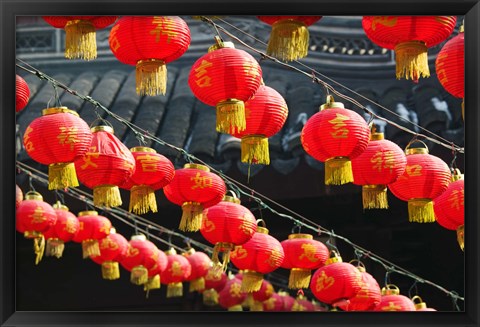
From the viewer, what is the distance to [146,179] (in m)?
6.01

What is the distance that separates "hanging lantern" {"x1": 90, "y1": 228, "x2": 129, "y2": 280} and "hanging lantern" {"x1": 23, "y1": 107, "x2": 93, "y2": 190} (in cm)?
301

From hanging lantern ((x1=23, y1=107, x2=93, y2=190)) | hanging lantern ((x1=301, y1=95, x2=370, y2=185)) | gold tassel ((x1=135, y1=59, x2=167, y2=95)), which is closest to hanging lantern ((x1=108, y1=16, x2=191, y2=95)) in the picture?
gold tassel ((x1=135, y1=59, x2=167, y2=95))

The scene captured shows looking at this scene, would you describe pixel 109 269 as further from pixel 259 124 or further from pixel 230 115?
pixel 230 115

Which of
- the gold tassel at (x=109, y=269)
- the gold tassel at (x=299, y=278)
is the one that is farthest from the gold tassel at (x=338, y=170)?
the gold tassel at (x=109, y=269)

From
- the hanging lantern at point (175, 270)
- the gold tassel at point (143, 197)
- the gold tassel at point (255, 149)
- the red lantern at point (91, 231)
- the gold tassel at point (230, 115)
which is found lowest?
the hanging lantern at point (175, 270)

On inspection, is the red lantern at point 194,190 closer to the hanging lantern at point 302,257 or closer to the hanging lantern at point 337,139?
the hanging lantern at point 337,139

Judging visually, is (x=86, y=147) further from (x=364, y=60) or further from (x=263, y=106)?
(x=364, y=60)

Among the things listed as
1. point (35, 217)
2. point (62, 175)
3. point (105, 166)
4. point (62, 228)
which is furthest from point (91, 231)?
point (62, 175)

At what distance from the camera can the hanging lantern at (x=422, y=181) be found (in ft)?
20.1

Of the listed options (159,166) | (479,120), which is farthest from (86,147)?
(479,120)

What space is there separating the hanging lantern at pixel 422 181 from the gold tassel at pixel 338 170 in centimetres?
59

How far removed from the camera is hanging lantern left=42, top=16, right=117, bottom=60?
4977 mm

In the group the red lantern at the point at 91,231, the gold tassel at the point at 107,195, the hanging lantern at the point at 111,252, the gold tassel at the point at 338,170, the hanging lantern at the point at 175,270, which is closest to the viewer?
the gold tassel at the point at 338,170
